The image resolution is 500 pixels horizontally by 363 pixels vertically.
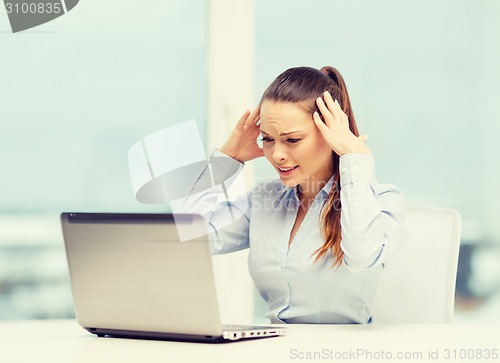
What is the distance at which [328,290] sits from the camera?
1.72 m

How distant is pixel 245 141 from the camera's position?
6.68 feet

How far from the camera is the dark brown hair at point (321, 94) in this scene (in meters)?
1.71

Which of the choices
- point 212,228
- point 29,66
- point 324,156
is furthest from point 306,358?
point 29,66

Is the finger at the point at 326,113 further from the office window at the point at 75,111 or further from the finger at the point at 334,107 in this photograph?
the office window at the point at 75,111

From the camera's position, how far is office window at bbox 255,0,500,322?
8.86ft

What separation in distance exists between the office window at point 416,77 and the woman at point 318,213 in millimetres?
872

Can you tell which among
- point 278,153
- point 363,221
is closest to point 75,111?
point 278,153

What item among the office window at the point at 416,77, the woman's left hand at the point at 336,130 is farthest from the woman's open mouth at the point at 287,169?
the office window at the point at 416,77

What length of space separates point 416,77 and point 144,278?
1791mm

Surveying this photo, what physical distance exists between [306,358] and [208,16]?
5.96ft

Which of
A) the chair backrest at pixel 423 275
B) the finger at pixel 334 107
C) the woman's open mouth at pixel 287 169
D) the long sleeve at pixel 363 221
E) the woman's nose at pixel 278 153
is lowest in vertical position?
the chair backrest at pixel 423 275

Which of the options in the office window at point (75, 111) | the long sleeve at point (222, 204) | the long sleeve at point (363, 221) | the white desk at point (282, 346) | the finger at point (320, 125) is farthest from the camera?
the office window at point (75, 111)

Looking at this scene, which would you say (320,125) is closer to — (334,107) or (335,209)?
(334,107)

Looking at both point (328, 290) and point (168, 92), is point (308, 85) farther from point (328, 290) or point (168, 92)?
point (168, 92)
